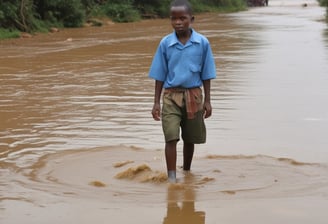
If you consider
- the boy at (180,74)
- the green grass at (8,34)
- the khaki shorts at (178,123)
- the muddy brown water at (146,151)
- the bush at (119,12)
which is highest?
the boy at (180,74)

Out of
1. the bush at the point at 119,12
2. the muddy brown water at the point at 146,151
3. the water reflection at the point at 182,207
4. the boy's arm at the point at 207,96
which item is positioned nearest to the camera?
the water reflection at the point at 182,207

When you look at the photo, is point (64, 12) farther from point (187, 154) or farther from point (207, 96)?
point (207, 96)

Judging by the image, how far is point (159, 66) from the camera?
5105mm

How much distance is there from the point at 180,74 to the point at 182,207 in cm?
109

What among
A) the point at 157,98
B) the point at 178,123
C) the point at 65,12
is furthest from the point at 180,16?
the point at 65,12

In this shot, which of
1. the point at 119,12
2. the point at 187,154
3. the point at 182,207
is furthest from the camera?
the point at 119,12

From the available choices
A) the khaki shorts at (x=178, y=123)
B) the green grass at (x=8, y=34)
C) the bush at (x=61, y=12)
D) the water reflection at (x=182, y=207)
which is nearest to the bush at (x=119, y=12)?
the bush at (x=61, y=12)

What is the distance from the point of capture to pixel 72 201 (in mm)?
4656

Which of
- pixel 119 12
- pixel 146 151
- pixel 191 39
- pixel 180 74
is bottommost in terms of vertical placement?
pixel 119 12

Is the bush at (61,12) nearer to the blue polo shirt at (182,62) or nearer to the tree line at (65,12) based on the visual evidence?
the tree line at (65,12)

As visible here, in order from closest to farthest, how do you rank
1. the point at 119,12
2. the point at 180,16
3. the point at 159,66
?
1. the point at 180,16
2. the point at 159,66
3. the point at 119,12

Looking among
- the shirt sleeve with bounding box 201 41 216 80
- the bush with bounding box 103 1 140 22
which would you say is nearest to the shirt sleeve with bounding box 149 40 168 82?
the shirt sleeve with bounding box 201 41 216 80

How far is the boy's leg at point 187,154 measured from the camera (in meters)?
5.42

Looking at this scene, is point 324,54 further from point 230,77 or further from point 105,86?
point 105,86
